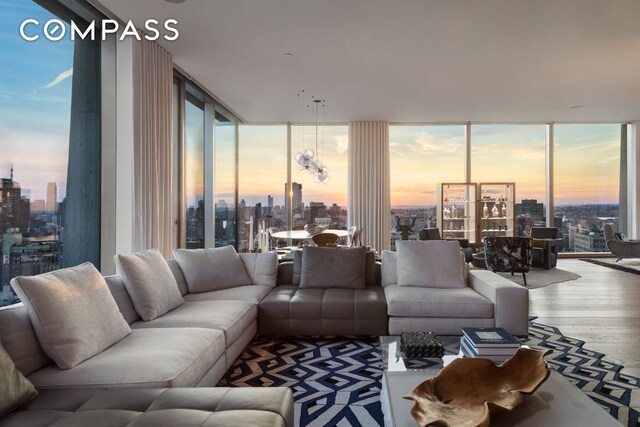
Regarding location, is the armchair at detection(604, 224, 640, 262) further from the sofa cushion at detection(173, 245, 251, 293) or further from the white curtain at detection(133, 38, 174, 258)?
the white curtain at detection(133, 38, 174, 258)

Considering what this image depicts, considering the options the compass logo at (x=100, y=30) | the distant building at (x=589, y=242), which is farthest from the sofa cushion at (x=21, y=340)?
the distant building at (x=589, y=242)

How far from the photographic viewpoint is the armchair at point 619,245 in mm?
7676

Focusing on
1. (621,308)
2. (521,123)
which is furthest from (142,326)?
(521,123)

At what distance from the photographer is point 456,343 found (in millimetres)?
2410

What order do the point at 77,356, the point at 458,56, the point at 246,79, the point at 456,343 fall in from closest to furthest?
the point at 77,356 → the point at 456,343 → the point at 458,56 → the point at 246,79

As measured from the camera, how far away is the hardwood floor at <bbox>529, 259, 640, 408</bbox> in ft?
10.5

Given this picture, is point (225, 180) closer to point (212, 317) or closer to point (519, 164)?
point (212, 317)

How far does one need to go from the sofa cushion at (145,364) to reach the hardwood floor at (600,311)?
2407mm

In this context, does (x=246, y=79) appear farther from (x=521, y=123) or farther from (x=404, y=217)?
(x=521, y=123)

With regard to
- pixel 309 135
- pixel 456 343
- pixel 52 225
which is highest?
pixel 309 135

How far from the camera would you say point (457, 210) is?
8828mm

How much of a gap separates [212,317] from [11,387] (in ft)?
4.10

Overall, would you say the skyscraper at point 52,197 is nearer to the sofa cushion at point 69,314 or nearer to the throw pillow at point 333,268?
the sofa cushion at point 69,314

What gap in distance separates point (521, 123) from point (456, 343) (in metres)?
7.57
